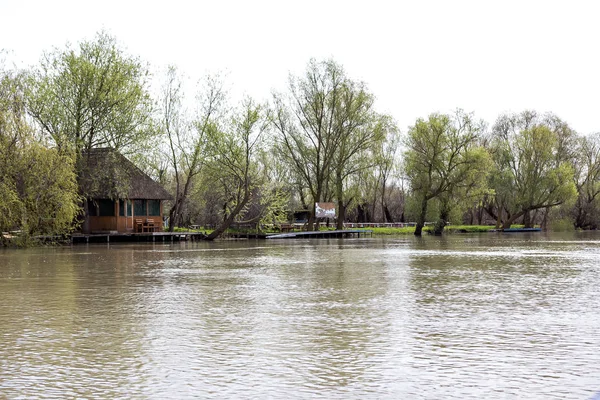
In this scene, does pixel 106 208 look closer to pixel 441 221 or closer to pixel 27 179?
pixel 27 179

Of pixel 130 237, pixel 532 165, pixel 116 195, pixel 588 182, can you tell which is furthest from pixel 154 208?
pixel 588 182

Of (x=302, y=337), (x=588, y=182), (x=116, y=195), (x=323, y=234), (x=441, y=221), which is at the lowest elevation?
(x=302, y=337)

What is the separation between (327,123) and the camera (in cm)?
6331

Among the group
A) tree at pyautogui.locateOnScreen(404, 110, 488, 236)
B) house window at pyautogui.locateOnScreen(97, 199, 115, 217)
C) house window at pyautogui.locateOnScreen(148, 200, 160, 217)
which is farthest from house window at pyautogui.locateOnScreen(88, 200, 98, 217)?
tree at pyautogui.locateOnScreen(404, 110, 488, 236)

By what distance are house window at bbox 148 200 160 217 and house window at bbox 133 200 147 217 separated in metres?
0.51

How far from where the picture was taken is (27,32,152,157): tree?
4422 centimetres

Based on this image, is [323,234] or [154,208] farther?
[323,234]

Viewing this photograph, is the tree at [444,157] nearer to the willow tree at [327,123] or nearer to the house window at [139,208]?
the willow tree at [327,123]

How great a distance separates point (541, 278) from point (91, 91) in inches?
1280

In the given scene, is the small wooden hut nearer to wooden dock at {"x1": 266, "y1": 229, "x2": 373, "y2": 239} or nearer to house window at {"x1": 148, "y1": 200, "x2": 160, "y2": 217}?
house window at {"x1": 148, "y1": 200, "x2": 160, "y2": 217}

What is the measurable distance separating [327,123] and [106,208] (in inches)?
836

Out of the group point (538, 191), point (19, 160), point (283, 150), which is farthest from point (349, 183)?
point (19, 160)

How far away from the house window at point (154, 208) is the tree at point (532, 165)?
39.3m

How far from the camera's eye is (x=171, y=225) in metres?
54.8
